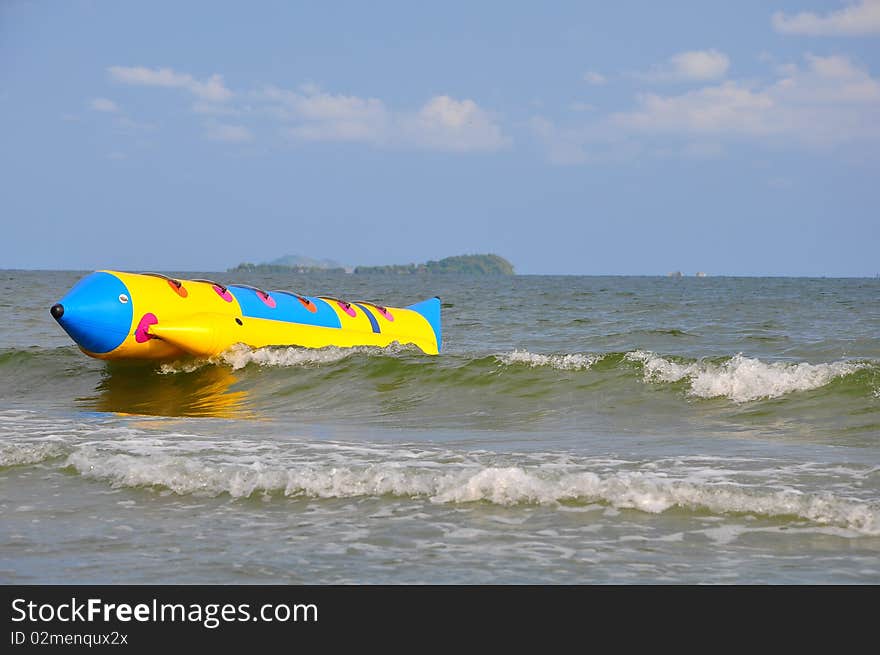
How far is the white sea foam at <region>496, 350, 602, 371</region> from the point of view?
11.2 meters

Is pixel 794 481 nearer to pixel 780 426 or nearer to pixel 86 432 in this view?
pixel 780 426

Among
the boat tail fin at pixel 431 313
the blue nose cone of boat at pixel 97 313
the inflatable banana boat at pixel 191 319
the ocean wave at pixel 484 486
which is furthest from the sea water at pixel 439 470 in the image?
the boat tail fin at pixel 431 313

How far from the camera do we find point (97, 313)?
34.4 ft

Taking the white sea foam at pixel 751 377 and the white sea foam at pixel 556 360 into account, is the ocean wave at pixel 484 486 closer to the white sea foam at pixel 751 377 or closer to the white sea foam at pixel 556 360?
the white sea foam at pixel 751 377

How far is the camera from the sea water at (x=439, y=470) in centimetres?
438

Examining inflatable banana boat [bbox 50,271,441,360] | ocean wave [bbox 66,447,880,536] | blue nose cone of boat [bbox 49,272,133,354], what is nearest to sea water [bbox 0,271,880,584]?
ocean wave [bbox 66,447,880,536]

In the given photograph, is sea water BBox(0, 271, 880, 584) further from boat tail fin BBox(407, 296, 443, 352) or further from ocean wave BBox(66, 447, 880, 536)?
boat tail fin BBox(407, 296, 443, 352)

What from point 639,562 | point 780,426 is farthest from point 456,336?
point 639,562

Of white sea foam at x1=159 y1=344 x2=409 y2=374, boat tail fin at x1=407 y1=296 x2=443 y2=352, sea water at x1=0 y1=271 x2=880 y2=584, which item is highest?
boat tail fin at x1=407 y1=296 x2=443 y2=352

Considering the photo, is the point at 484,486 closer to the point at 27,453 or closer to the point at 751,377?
the point at 27,453

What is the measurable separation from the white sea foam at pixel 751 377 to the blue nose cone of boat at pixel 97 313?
5626 mm

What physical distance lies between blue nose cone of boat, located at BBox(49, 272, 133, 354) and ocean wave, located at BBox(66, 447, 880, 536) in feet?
14.6

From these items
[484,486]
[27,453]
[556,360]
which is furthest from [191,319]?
[484,486]
